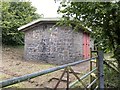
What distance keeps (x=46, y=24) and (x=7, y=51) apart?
3.56m

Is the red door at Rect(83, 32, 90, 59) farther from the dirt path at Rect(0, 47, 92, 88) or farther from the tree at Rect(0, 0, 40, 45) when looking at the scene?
the tree at Rect(0, 0, 40, 45)

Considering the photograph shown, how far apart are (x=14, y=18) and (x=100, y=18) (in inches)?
466

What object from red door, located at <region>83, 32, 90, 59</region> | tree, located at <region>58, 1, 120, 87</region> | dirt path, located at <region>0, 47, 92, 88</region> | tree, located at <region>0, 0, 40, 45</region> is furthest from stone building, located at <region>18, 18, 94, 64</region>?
tree, located at <region>58, 1, 120, 87</region>

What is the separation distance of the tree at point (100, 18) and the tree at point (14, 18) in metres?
9.51

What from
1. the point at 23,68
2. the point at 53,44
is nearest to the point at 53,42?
the point at 53,44

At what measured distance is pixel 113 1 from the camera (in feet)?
16.5

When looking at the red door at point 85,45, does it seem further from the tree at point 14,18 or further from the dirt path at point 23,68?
the tree at point 14,18

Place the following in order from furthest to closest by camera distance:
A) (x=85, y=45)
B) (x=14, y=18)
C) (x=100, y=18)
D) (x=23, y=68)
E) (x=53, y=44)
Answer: (x=14, y=18) → (x=85, y=45) → (x=53, y=44) → (x=23, y=68) → (x=100, y=18)

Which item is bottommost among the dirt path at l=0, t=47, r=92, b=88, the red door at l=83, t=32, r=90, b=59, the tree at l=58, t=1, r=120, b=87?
the dirt path at l=0, t=47, r=92, b=88

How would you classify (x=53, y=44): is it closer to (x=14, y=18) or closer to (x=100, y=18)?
(x=14, y=18)

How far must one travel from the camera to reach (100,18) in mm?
5680

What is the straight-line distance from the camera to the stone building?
1262 cm

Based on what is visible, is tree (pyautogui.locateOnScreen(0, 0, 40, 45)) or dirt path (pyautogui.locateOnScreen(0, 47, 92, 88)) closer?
dirt path (pyautogui.locateOnScreen(0, 47, 92, 88))

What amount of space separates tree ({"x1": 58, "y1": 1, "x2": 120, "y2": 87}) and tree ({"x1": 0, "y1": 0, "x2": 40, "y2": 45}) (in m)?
9.51
